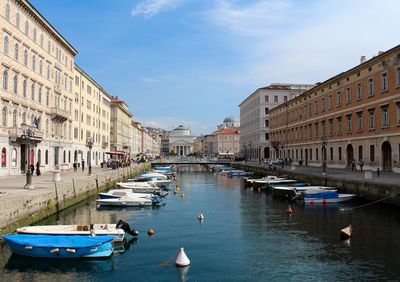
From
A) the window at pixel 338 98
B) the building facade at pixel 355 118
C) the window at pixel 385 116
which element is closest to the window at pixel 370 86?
the building facade at pixel 355 118

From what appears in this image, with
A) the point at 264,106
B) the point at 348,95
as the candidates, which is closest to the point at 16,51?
the point at 348,95

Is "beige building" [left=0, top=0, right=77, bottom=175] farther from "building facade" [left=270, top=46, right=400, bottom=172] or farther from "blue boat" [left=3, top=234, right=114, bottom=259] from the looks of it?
"building facade" [left=270, top=46, right=400, bottom=172]

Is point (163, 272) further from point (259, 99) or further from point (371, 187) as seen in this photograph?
point (259, 99)

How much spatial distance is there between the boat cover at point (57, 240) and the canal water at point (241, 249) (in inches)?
25.9

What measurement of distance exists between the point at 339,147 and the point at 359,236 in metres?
37.0

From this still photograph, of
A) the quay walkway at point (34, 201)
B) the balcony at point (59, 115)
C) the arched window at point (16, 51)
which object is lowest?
the quay walkway at point (34, 201)

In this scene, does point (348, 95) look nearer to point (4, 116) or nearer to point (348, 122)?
point (348, 122)

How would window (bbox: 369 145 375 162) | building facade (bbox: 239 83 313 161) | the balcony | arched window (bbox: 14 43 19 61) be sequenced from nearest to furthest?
arched window (bbox: 14 43 19 61) → window (bbox: 369 145 375 162) → the balcony → building facade (bbox: 239 83 313 161)

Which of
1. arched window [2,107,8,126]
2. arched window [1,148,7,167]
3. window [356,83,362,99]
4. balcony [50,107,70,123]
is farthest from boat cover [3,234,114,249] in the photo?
window [356,83,362,99]

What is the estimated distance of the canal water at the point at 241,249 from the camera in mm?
14461

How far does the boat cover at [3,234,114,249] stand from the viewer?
15.8 m

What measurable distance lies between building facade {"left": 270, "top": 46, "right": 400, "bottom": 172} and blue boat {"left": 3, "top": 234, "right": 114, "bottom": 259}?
31.6 metres

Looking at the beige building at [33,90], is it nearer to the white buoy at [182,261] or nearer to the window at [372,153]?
the white buoy at [182,261]

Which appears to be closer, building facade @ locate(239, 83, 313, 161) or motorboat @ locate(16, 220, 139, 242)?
motorboat @ locate(16, 220, 139, 242)
